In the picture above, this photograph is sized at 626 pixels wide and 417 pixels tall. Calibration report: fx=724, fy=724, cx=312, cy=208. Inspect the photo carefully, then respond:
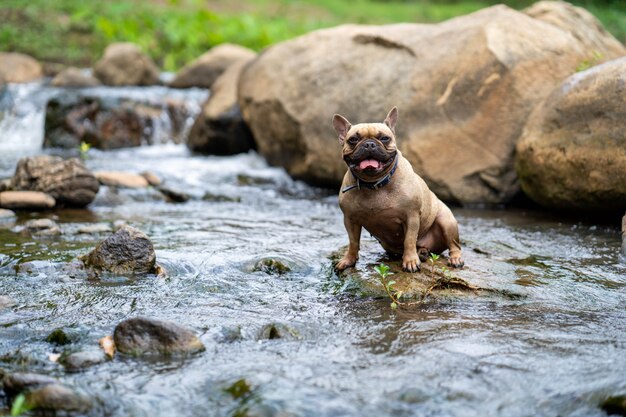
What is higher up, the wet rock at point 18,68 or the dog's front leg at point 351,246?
the wet rock at point 18,68

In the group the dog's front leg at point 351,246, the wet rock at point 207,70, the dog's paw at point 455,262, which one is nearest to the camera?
the dog's front leg at point 351,246

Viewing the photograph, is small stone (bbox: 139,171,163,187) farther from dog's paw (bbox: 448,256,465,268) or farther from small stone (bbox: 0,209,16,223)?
dog's paw (bbox: 448,256,465,268)

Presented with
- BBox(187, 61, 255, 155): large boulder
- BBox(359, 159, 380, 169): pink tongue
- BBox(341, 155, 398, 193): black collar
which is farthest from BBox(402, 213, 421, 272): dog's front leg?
BBox(187, 61, 255, 155): large boulder

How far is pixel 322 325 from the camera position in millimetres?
4988

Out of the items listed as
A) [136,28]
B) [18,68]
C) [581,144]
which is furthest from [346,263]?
[136,28]

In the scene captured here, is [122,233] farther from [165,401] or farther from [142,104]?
[142,104]

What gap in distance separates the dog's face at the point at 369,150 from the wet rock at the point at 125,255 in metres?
1.98

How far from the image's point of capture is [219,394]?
3963 millimetres

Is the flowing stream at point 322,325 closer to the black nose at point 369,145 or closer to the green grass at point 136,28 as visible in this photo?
the black nose at point 369,145

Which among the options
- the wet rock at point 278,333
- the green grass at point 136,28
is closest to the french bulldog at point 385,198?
the wet rock at point 278,333

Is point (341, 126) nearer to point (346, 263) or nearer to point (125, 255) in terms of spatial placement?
point (346, 263)

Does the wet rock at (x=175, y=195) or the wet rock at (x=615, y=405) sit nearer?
the wet rock at (x=615, y=405)

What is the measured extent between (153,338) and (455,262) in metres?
2.63

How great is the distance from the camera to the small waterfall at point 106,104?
46.8 feet
